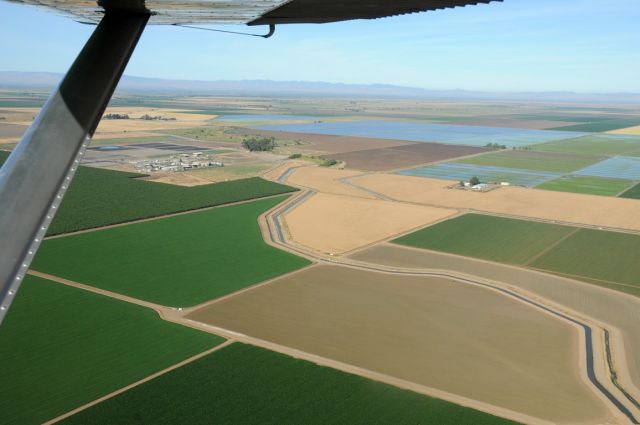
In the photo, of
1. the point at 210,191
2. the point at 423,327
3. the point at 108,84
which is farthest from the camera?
the point at 210,191

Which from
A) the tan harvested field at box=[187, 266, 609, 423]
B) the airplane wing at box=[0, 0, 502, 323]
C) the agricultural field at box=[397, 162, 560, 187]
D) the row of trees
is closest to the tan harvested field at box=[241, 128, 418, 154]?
the row of trees

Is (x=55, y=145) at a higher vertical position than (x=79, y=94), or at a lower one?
lower

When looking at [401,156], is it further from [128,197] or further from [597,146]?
[128,197]

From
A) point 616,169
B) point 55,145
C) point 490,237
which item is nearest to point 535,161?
point 616,169

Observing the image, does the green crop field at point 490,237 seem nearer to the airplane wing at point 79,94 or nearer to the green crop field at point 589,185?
the green crop field at point 589,185

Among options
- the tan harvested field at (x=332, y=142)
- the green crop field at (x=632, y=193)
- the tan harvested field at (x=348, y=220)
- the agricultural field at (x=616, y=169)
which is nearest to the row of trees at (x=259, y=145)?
the tan harvested field at (x=332, y=142)

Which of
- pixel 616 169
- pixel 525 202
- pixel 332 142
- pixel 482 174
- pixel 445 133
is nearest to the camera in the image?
pixel 525 202

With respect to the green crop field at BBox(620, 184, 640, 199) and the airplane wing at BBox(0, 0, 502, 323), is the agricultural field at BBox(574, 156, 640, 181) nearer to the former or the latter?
the green crop field at BBox(620, 184, 640, 199)

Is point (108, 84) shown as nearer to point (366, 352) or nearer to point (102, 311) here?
point (366, 352)

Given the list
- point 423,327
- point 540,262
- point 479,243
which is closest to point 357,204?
point 479,243
